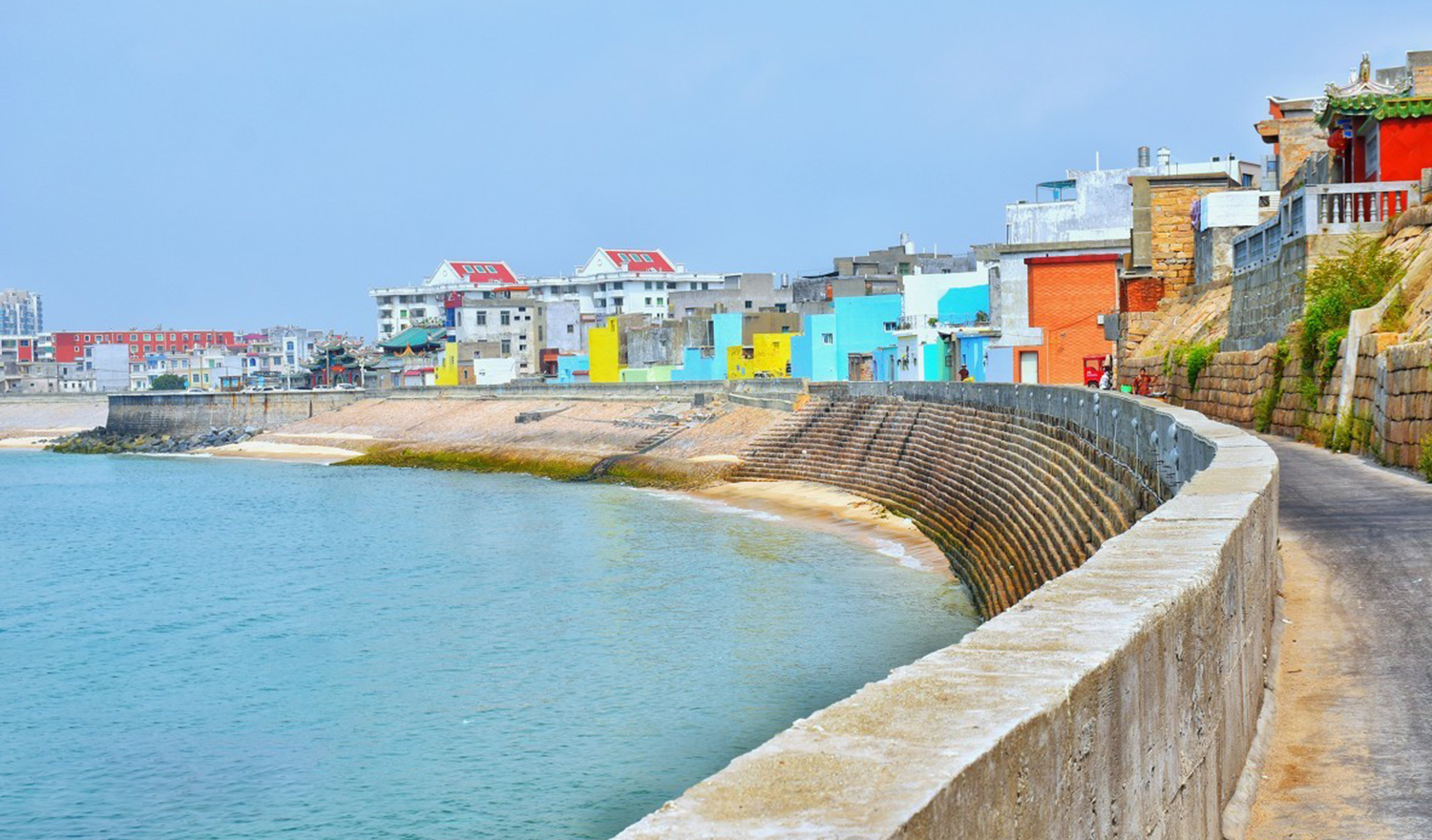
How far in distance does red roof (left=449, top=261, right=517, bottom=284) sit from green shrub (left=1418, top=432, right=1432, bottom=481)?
570 ft

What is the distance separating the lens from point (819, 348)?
80.8 meters

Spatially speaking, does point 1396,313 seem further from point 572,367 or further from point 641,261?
point 641,261

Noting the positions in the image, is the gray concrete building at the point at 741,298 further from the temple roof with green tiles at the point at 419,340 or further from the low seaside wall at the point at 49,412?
the low seaside wall at the point at 49,412

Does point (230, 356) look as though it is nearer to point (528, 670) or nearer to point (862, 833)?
point (528, 670)

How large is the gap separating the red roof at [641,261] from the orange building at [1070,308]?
120765mm

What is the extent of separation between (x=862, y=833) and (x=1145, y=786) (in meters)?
2.45

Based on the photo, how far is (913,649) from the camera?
2330cm

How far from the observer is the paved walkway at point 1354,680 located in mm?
6883

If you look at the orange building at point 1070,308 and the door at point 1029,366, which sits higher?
the orange building at point 1070,308

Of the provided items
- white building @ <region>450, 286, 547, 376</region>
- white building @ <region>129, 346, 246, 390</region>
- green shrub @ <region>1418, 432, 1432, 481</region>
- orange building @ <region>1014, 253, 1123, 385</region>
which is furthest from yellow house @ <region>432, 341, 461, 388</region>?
green shrub @ <region>1418, 432, 1432, 481</region>

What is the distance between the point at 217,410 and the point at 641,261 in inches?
2880

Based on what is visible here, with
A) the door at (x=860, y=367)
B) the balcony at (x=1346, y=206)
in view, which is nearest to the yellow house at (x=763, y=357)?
the door at (x=860, y=367)

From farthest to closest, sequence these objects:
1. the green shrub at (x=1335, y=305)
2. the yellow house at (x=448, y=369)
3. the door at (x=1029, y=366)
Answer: the yellow house at (x=448, y=369)
the door at (x=1029, y=366)
the green shrub at (x=1335, y=305)

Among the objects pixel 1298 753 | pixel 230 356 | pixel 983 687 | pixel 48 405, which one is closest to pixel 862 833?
pixel 983 687
